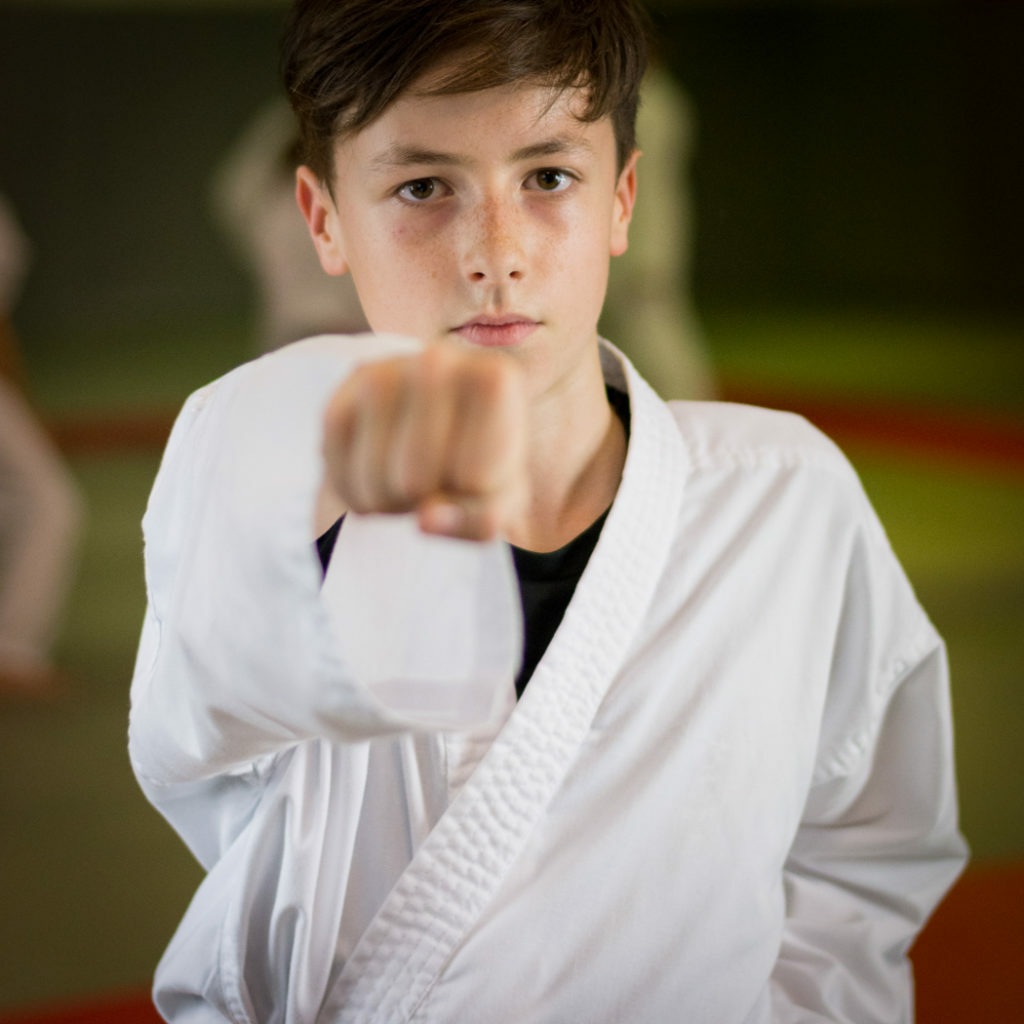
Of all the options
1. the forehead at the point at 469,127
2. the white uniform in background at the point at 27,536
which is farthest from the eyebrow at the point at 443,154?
the white uniform in background at the point at 27,536

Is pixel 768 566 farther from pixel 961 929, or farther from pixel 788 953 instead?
pixel 961 929

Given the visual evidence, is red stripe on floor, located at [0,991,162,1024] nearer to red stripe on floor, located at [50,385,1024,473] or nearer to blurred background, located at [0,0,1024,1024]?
blurred background, located at [0,0,1024,1024]

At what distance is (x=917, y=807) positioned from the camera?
118 centimetres

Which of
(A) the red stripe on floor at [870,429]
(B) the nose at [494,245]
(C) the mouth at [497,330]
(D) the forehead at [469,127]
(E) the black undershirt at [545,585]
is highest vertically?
(D) the forehead at [469,127]

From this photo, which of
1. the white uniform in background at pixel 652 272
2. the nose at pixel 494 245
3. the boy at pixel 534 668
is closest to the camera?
the boy at pixel 534 668

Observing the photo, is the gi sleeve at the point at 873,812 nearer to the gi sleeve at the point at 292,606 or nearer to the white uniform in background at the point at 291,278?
the gi sleeve at the point at 292,606

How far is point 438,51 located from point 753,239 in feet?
40.7

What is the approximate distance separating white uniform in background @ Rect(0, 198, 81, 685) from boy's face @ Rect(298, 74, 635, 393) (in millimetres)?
2571

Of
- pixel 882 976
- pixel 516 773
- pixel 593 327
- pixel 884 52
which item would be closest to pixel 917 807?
pixel 882 976

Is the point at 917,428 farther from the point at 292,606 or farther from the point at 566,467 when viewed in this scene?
the point at 292,606

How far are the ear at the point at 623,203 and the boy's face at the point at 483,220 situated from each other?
83 mm

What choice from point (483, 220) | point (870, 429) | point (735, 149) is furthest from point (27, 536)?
point (735, 149)

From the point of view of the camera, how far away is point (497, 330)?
96cm

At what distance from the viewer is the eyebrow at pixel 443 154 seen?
94 centimetres
